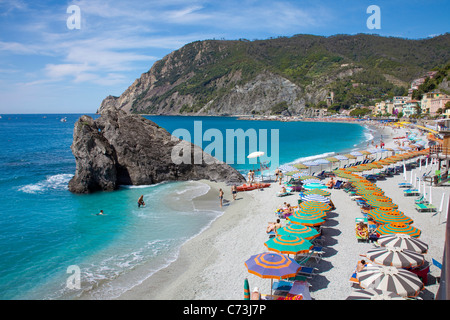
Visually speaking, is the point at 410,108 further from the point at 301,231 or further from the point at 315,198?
the point at 301,231

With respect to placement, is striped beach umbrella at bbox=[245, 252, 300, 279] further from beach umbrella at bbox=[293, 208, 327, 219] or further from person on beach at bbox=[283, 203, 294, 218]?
person on beach at bbox=[283, 203, 294, 218]

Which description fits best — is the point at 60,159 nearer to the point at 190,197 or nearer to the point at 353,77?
the point at 190,197

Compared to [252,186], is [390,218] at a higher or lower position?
higher

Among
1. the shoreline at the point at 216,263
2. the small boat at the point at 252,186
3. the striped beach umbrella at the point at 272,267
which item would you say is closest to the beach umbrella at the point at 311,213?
the shoreline at the point at 216,263

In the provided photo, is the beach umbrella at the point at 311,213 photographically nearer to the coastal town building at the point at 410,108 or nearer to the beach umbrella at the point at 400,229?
the beach umbrella at the point at 400,229

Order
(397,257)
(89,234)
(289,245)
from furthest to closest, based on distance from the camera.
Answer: (89,234) → (289,245) → (397,257)

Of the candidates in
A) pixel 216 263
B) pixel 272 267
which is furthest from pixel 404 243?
pixel 216 263

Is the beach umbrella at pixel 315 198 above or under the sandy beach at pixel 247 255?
above

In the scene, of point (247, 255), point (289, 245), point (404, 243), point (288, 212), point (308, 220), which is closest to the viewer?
point (404, 243)
